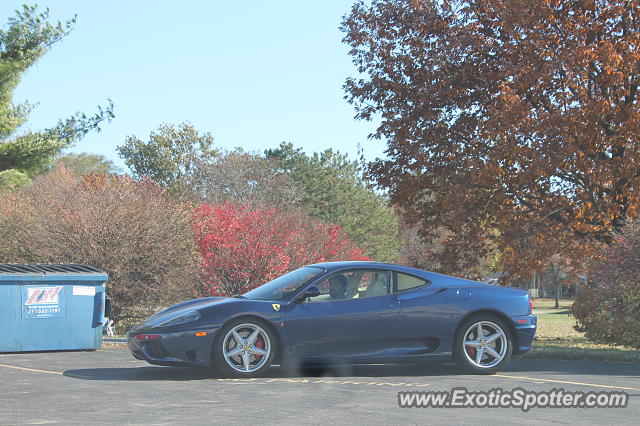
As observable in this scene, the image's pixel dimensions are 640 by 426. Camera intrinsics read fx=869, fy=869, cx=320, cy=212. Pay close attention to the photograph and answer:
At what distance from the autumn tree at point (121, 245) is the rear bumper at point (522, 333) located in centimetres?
1336

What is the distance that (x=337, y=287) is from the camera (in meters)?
10.3

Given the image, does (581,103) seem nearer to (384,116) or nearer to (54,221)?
(384,116)

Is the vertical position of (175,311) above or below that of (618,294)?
below

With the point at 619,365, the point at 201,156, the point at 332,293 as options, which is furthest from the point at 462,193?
the point at 201,156

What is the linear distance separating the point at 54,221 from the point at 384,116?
896cm

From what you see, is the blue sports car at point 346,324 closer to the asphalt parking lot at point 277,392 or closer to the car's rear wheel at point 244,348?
the car's rear wheel at point 244,348

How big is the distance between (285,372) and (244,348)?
2.67 feet

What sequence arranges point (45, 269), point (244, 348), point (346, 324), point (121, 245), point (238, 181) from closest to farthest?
point (244, 348) → point (346, 324) → point (45, 269) → point (121, 245) → point (238, 181)

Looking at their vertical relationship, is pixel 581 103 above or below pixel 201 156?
below

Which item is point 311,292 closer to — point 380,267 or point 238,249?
point 380,267

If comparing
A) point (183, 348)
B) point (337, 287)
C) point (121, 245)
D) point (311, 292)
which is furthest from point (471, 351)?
point (121, 245)

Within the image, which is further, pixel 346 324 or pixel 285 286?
pixel 285 286

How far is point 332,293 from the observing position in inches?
404

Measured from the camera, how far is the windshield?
1028 cm
